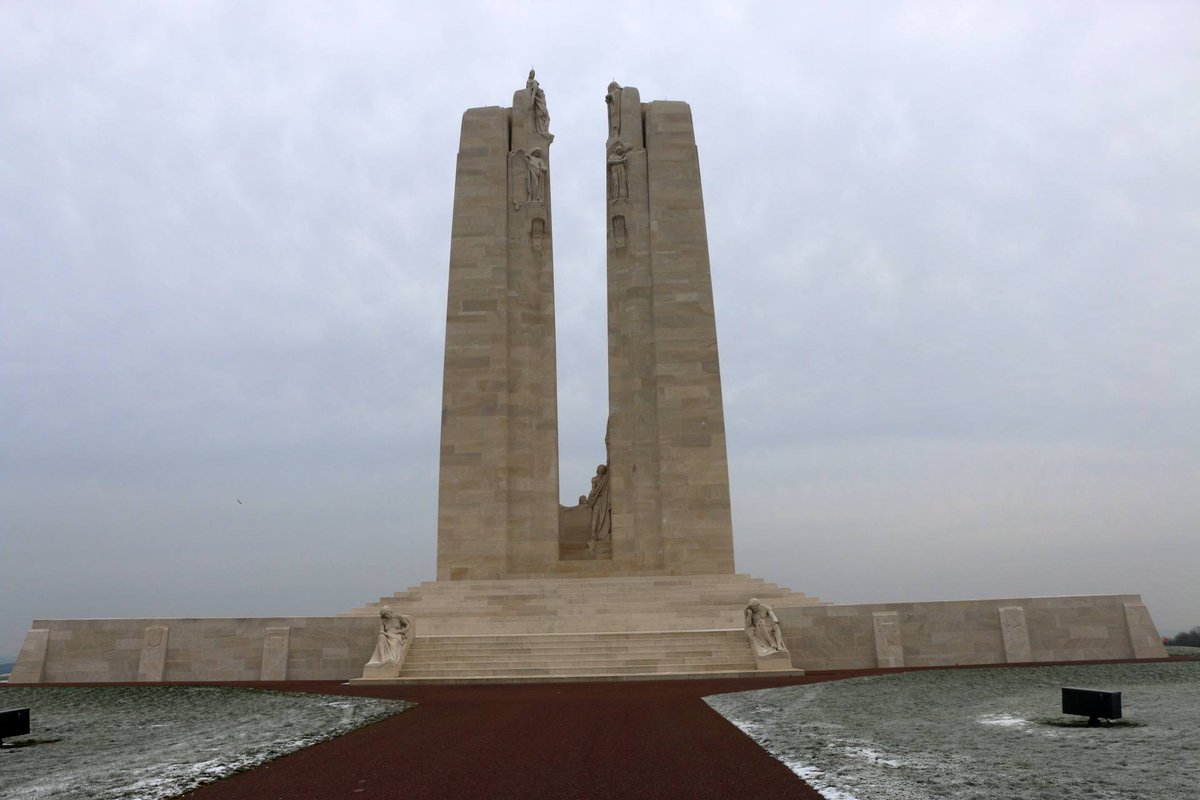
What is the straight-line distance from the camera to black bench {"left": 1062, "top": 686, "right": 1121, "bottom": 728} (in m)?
7.76

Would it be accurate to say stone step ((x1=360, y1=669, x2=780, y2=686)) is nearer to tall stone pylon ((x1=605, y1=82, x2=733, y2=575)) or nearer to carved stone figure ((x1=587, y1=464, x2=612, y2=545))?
tall stone pylon ((x1=605, y1=82, x2=733, y2=575))

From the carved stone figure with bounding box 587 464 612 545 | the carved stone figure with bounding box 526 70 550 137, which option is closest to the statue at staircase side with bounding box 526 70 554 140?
the carved stone figure with bounding box 526 70 550 137

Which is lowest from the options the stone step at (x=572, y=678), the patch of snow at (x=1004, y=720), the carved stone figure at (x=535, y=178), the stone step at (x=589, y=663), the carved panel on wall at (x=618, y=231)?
the patch of snow at (x=1004, y=720)

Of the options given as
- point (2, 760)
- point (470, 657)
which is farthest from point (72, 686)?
point (2, 760)

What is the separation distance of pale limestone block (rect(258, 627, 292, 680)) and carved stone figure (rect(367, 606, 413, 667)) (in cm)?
193

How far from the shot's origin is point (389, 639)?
15539 millimetres

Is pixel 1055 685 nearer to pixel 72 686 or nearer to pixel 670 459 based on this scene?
pixel 670 459

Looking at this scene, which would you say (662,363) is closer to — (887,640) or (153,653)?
(887,640)

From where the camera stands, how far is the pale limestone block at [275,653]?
16297 mm

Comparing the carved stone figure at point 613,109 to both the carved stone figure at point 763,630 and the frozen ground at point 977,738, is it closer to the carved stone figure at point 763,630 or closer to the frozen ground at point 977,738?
the carved stone figure at point 763,630

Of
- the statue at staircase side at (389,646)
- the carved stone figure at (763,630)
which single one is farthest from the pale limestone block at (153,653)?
the carved stone figure at (763,630)

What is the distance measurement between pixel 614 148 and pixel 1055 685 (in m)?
20.1

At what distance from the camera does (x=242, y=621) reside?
55.4 feet

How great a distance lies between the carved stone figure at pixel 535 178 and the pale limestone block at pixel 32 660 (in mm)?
16880
